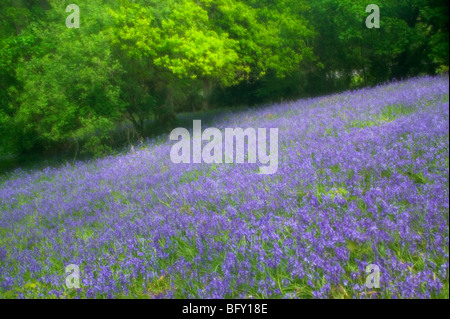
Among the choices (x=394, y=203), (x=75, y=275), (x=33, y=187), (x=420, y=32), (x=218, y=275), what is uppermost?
(x=420, y=32)

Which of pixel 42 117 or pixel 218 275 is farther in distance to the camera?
pixel 42 117

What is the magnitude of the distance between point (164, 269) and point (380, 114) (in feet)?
15.6

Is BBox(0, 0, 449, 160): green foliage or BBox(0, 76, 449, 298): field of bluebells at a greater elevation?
BBox(0, 0, 449, 160): green foliage

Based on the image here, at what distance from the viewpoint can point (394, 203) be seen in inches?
118

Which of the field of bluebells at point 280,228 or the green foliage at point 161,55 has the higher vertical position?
the green foliage at point 161,55

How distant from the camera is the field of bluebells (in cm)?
257

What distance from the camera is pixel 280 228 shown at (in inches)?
126

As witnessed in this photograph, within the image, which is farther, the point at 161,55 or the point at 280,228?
the point at 161,55

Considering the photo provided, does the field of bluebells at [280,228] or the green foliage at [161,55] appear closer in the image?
the field of bluebells at [280,228]

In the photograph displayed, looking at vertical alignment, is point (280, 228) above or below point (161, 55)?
below

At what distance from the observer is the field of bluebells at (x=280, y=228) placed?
8.42ft
